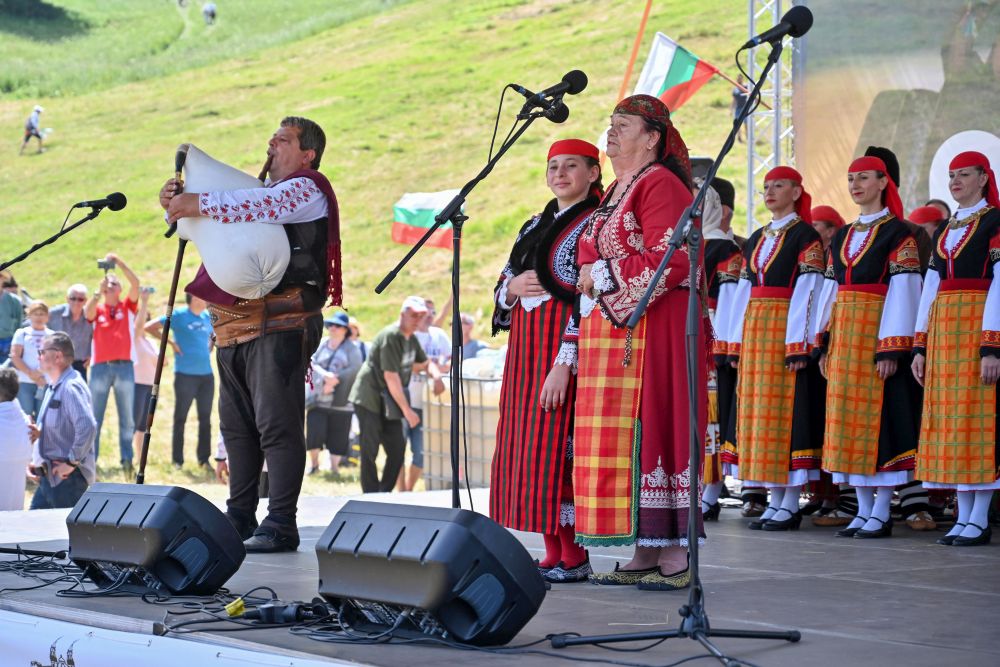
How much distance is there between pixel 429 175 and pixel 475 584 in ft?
97.4

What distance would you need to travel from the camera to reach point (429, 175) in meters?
32.6

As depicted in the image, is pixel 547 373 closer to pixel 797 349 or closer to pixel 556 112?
pixel 556 112

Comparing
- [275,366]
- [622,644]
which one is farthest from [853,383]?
[622,644]

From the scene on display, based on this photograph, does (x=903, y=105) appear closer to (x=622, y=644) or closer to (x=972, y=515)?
(x=972, y=515)

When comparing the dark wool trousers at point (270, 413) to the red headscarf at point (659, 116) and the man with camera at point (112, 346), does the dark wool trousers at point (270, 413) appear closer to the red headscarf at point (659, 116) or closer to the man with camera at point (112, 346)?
the red headscarf at point (659, 116)

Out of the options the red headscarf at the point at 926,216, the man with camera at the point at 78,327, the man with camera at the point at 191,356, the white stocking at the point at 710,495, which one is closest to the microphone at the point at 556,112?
the white stocking at the point at 710,495

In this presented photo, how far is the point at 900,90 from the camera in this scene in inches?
330

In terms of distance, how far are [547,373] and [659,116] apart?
0.96 m

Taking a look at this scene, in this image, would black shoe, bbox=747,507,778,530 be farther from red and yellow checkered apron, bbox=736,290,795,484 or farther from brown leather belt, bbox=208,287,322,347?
brown leather belt, bbox=208,287,322,347

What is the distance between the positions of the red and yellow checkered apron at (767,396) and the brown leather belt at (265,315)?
7.35 feet

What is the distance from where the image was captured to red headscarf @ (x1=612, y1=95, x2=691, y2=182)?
4477 mm

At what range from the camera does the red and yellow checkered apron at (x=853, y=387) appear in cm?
608

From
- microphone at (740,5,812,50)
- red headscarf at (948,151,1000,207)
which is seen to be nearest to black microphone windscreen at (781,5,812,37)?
microphone at (740,5,812,50)

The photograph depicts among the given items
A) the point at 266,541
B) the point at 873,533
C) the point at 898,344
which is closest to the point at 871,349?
the point at 898,344
